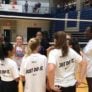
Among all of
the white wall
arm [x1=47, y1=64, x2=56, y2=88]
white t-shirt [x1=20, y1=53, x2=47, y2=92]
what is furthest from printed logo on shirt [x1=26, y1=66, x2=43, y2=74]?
the white wall

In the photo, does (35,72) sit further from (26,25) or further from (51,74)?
(26,25)

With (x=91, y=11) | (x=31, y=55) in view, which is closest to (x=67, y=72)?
(x=31, y=55)

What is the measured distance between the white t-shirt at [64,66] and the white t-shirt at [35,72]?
368mm

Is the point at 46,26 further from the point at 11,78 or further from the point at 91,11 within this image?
the point at 11,78

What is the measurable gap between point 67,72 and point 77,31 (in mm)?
22019

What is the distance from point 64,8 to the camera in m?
31.5

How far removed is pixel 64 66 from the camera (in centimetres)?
394

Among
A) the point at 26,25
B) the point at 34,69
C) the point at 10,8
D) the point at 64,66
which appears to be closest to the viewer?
the point at 64,66

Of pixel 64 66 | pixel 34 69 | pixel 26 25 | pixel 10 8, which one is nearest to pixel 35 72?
pixel 34 69

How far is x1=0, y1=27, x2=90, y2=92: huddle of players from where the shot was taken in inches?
151

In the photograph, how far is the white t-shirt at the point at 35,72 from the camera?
4.21 m

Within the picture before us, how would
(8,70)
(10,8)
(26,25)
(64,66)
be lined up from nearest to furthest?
(64,66)
(8,70)
(10,8)
(26,25)

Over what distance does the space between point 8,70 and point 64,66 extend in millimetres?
1015

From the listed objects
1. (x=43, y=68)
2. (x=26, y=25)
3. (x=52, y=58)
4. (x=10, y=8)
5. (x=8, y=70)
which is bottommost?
(x=26, y=25)
